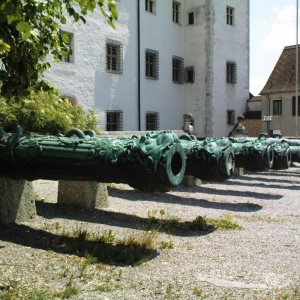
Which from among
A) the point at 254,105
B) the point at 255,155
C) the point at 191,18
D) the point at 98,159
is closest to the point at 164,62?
the point at 191,18

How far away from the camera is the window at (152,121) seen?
963 inches

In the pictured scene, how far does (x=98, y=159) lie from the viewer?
514cm

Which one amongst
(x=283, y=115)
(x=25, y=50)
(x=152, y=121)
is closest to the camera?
(x=25, y=50)

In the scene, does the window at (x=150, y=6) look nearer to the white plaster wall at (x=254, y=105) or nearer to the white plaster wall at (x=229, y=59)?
the white plaster wall at (x=229, y=59)

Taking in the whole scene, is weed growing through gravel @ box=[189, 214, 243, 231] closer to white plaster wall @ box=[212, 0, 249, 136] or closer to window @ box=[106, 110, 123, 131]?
window @ box=[106, 110, 123, 131]

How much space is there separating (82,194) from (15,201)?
1.36 meters

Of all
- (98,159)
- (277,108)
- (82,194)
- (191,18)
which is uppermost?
(191,18)

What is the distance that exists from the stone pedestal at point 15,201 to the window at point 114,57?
16.7m

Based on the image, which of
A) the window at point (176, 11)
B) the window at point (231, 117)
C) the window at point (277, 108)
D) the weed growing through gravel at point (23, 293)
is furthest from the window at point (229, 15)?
the weed growing through gravel at point (23, 293)

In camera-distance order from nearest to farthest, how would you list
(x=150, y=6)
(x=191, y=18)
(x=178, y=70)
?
1. (x=150, y=6)
2. (x=178, y=70)
3. (x=191, y=18)

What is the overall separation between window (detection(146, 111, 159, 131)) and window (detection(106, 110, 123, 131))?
7.06ft

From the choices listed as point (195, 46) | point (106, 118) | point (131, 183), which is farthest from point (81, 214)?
point (195, 46)

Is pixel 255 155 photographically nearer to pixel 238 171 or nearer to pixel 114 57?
pixel 238 171

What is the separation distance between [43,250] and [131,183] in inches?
41.3
